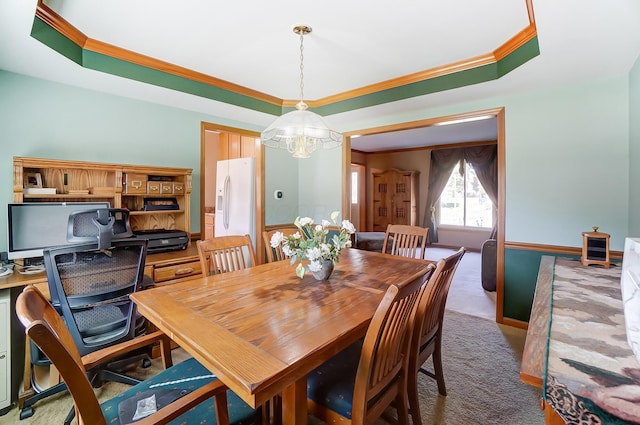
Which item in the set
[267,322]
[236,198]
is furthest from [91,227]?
[236,198]

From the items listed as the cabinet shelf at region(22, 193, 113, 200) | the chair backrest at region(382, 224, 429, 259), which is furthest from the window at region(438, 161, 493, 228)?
the cabinet shelf at region(22, 193, 113, 200)

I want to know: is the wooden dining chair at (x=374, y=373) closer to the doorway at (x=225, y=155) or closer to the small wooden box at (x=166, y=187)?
the small wooden box at (x=166, y=187)

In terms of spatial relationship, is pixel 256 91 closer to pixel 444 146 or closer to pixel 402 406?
pixel 402 406

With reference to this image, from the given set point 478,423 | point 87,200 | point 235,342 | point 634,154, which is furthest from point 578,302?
point 87,200

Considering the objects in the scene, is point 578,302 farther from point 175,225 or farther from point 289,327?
point 175,225

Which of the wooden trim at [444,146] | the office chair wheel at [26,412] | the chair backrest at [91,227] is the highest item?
the wooden trim at [444,146]

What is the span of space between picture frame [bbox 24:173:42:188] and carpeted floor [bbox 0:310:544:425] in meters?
1.58

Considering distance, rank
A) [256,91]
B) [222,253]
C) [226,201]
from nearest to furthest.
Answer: [222,253] → [256,91] → [226,201]

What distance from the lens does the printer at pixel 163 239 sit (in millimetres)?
2736

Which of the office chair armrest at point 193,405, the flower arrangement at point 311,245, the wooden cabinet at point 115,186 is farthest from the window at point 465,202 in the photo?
the office chair armrest at point 193,405

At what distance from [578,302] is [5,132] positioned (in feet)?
12.9

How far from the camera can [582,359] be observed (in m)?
0.87

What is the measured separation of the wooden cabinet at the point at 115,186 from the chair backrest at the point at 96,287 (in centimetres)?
105

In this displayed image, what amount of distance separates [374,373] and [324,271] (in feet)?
2.41
